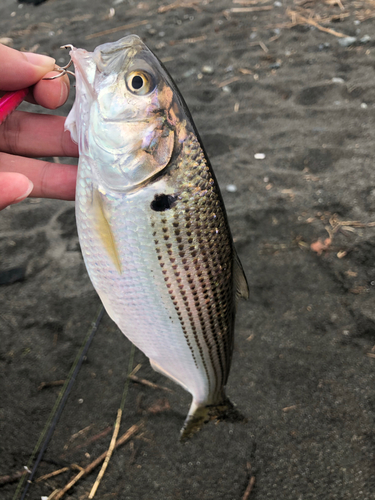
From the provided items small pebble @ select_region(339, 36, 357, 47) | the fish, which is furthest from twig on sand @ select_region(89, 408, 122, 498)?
small pebble @ select_region(339, 36, 357, 47)

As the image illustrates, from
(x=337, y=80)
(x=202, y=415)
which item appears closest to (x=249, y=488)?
(x=202, y=415)

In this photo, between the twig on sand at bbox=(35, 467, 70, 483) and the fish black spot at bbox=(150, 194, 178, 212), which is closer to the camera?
the fish black spot at bbox=(150, 194, 178, 212)

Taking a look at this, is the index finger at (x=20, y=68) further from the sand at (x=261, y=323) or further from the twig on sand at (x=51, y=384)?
the twig on sand at (x=51, y=384)

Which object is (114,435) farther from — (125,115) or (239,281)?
(125,115)

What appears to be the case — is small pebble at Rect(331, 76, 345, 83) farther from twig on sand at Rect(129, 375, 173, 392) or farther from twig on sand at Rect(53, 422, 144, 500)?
twig on sand at Rect(53, 422, 144, 500)

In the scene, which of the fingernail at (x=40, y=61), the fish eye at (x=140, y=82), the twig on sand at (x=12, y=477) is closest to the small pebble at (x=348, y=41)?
the fingernail at (x=40, y=61)

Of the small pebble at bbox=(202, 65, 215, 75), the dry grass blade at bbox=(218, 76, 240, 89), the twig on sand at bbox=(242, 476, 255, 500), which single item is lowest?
the twig on sand at bbox=(242, 476, 255, 500)
